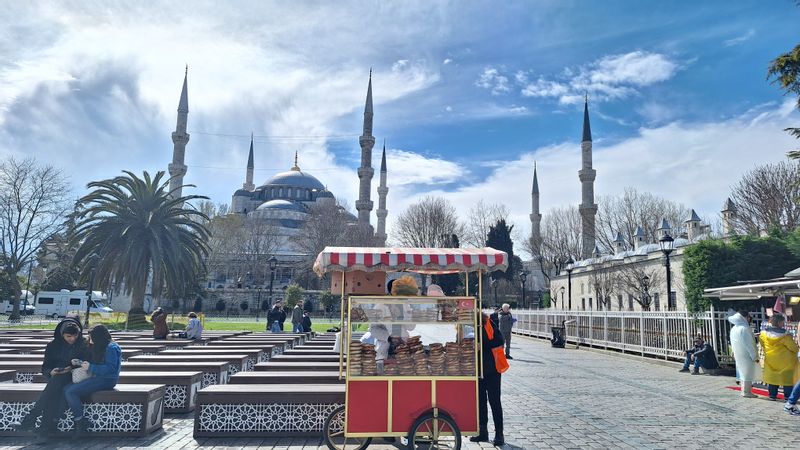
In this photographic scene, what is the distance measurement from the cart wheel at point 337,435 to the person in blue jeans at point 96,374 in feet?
9.06

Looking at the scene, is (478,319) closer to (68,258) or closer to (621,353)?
(621,353)

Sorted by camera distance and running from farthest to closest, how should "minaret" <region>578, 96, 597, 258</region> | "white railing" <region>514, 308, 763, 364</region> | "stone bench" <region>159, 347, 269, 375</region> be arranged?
"minaret" <region>578, 96, 597, 258</region>, "white railing" <region>514, 308, 763, 364</region>, "stone bench" <region>159, 347, 269, 375</region>

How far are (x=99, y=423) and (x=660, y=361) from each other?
13490 mm

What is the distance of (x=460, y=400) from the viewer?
536cm

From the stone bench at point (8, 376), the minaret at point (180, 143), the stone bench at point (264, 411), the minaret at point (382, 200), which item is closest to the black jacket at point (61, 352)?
the stone bench at point (264, 411)

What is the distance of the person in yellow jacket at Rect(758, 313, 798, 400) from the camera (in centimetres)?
862

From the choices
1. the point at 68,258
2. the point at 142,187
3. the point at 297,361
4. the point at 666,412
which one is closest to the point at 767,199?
the point at 666,412

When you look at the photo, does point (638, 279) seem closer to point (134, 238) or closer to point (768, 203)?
point (768, 203)

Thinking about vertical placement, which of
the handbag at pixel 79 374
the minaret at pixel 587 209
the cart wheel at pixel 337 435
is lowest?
the cart wheel at pixel 337 435

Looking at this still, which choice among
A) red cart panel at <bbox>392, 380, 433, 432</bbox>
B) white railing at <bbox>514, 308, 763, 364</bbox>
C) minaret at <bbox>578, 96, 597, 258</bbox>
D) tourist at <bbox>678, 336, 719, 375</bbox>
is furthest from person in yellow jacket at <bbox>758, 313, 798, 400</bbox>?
minaret at <bbox>578, 96, 597, 258</bbox>

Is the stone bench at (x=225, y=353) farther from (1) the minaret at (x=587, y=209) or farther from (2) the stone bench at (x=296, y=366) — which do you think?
(1) the minaret at (x=587, y=209)

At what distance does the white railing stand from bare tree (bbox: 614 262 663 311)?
637 inches

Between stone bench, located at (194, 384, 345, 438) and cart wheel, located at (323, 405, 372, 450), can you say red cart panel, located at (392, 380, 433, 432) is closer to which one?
cart wheel, located at (323, 405, 372, 450)

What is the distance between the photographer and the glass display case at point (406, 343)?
5.36 m
